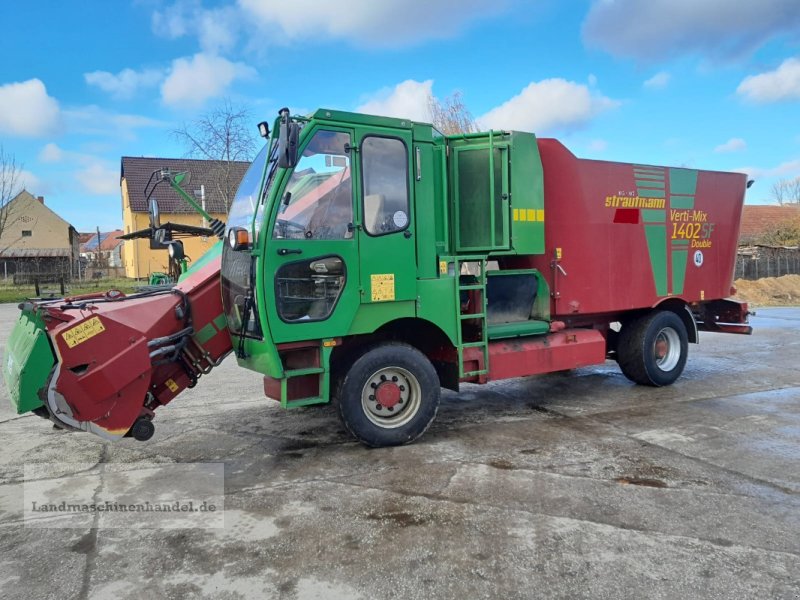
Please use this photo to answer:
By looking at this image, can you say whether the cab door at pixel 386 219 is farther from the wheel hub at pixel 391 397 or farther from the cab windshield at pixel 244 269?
the cab windshield at pixel 244 269

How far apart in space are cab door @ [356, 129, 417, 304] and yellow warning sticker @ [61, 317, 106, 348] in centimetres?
203

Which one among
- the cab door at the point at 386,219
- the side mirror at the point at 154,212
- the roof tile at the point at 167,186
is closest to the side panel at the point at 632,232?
the cab door at the point at 386,219

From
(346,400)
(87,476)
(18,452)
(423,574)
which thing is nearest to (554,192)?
(346,400)

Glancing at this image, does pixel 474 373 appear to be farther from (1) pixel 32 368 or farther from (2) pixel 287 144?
(1) pixel 32 368

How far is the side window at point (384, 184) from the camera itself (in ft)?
16.6

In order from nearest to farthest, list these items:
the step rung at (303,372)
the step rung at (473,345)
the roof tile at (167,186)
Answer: the step rung at (303,372), the step rung at (473,345), the roof tile at (167,186)

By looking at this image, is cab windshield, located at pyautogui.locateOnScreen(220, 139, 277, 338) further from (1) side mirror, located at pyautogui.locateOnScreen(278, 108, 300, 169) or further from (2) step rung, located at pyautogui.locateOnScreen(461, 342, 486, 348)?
(2) step rung, located at pyautogui.locateOnScreen(461, 342, 486, 348)

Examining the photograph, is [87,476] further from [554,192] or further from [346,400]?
[554,192]

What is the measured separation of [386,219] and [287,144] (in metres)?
1.12

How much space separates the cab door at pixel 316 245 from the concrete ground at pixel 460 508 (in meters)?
1.24

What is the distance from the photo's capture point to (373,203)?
16.7 ft

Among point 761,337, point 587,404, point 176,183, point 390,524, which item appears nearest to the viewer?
point 390,524

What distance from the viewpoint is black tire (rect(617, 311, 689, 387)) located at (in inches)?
289

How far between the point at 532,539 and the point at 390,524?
89 centimetres
